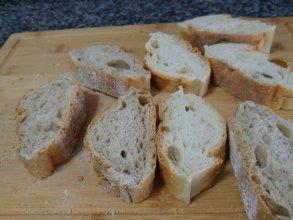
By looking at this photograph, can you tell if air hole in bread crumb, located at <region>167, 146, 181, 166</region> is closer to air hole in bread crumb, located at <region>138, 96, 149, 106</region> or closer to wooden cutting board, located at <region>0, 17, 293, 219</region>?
wooden cutting board, located at <region>0, 17, 293, 219</region>

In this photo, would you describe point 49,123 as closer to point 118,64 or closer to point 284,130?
point 118,64

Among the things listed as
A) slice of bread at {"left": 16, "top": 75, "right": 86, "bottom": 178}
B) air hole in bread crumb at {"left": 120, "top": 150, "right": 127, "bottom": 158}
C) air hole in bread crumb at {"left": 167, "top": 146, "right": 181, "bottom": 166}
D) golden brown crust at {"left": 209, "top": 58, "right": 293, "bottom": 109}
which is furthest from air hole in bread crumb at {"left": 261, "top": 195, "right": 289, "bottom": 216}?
slice of bread at {"left": 16, "top": 75, "right": 86, "bottom": 178}

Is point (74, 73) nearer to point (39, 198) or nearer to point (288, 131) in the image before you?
point (39, 198)

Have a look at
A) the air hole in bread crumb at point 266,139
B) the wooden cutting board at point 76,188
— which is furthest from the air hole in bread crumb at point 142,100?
the air hole in bread crumb at point 266,139

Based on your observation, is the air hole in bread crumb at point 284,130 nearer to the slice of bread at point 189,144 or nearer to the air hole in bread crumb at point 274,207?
the slice of bread at point 189,144

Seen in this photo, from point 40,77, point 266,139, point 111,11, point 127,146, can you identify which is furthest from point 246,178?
point 111,11

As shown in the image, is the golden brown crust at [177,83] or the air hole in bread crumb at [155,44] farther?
the air hole in bread crumb at [155,44]
